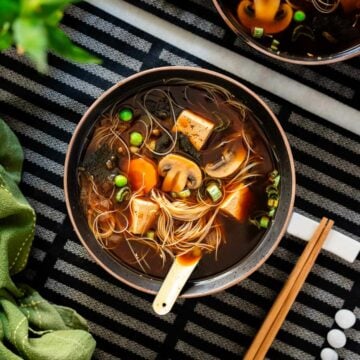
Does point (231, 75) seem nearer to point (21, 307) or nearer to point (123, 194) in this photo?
point (123, 194)

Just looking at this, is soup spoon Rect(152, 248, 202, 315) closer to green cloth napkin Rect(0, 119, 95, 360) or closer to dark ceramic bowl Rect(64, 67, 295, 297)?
dark ceramic bowl Rect(64, 67, 295, 297)

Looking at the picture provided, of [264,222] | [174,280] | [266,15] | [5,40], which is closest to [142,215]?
[174,280]

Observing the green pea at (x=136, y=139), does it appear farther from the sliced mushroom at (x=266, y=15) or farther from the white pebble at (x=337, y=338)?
the white pebble at (x=337, y=338)

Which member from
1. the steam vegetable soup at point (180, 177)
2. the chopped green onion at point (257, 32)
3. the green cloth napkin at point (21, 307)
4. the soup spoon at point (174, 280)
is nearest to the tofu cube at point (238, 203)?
the steam vegetable soup at point (180, 177)

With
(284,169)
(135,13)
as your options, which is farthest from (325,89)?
(135,13)

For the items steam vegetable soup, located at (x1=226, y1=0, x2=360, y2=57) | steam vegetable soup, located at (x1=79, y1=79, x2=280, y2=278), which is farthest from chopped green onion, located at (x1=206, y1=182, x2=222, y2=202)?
steam vegetable soup, located at (x1=226, y1=0, x2=360, y2=57)

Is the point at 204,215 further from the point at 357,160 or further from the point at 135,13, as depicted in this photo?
the point at 135,13
